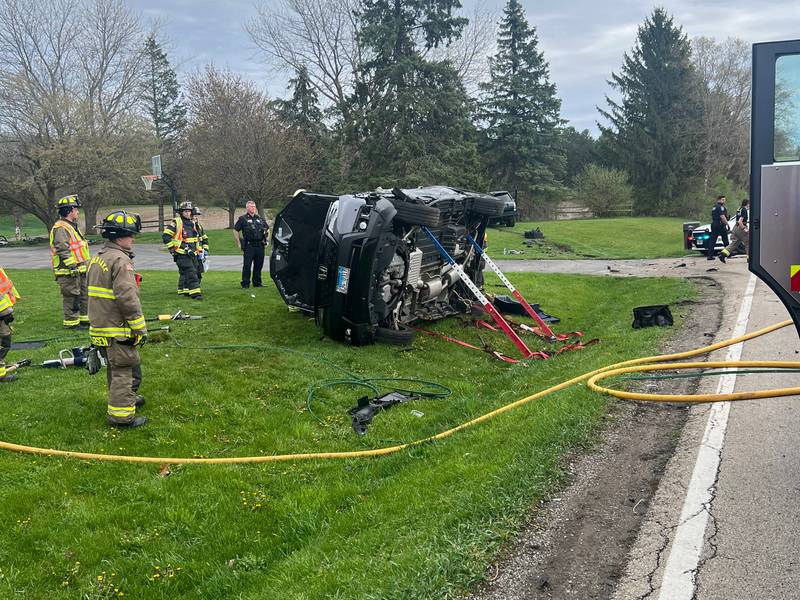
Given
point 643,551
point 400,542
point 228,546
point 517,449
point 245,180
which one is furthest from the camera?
point 245,180

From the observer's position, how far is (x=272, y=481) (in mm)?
5137

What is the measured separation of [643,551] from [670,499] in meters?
0.67

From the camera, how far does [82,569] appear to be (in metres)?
3.96

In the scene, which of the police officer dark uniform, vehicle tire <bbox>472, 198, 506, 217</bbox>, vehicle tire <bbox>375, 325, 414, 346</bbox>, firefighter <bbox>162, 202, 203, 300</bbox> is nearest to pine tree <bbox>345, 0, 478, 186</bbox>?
the police officer dark uniform

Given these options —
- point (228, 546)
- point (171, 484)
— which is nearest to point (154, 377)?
point (171, 484)

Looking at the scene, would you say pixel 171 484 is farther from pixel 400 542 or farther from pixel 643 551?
pixel 643 551

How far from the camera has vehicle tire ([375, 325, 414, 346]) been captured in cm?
891

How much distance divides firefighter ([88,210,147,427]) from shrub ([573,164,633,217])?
4151 centimetres

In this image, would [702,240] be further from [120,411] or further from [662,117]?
[662,117]

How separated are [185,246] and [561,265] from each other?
1169cm

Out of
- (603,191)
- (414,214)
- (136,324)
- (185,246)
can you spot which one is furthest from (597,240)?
(136,324)

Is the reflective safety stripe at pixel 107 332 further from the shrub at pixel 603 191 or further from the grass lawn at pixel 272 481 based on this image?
the shrub at pixel 603 191

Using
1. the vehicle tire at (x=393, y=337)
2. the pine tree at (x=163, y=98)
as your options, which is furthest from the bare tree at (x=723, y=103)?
the vehicle tire at (x=393, y=337)

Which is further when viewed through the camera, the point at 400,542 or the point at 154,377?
the point at 154,377
